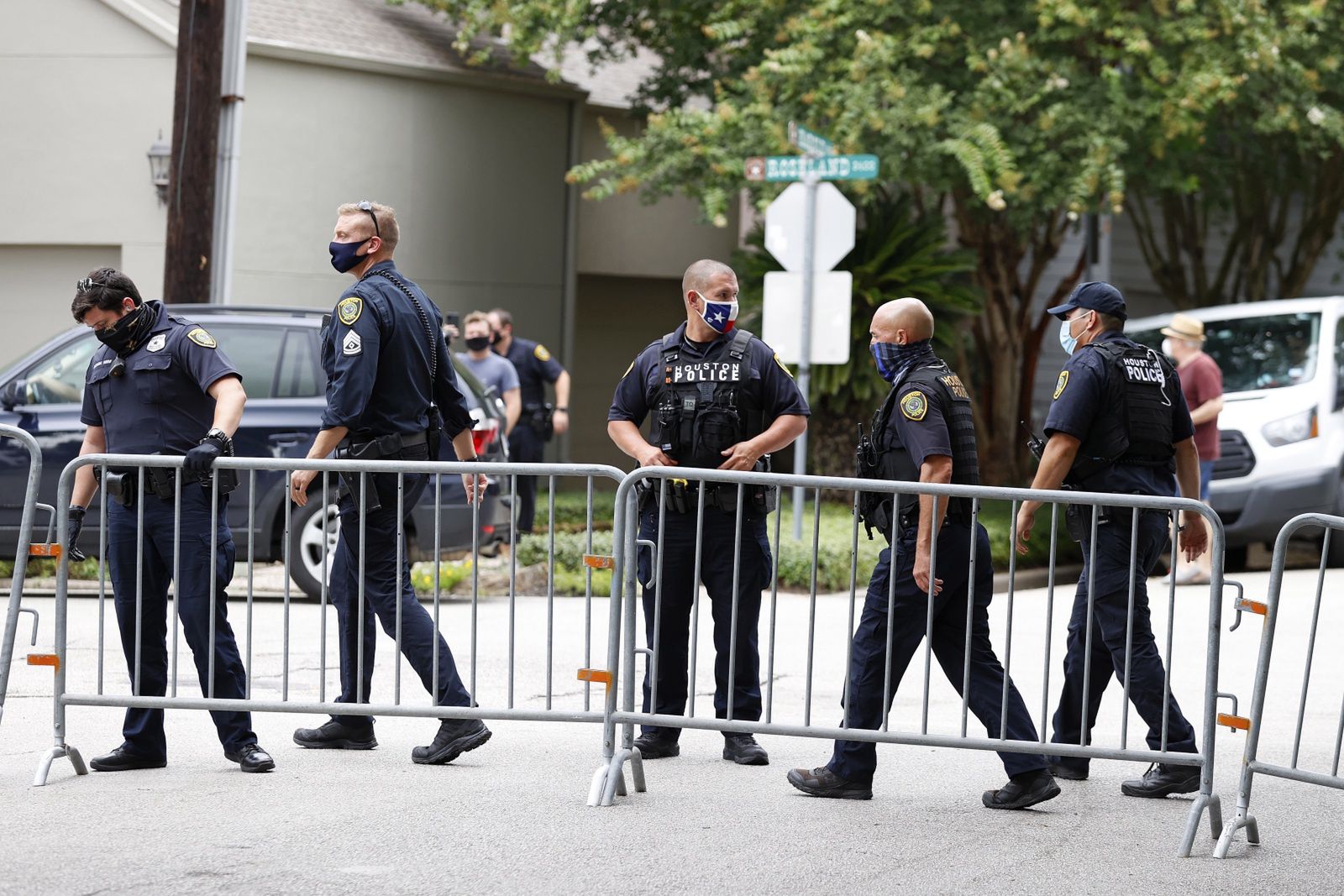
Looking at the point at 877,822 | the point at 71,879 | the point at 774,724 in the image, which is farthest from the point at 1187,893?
the point at 71,879

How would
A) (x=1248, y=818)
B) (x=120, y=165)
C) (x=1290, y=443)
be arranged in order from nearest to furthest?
1. (x=1248, y=818)
2. (x=1290, y=443)
3. (x=120, y=165)

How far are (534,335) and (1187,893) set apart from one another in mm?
15414

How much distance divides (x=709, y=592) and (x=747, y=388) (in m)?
0.76

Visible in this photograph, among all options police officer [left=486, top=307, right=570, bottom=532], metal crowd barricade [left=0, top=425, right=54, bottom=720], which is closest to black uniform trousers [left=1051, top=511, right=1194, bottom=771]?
metal crowd barricade [left=0, top=425, right=54, bottom=720]

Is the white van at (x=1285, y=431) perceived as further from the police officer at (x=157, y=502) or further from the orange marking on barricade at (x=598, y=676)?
the police officer at (x=157, y=502)

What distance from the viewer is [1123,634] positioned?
615 centimetres

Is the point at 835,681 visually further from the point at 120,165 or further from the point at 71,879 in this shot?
the point at 120,165

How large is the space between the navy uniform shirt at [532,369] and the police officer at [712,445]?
23.9ft

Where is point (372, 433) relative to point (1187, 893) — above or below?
above

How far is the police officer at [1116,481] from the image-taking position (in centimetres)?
613

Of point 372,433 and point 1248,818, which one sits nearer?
point 1248,818

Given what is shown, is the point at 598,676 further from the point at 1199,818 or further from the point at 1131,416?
the point at 1131,416

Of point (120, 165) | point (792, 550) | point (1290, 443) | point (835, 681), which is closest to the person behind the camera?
point (835, 681)

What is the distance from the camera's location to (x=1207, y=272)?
80.0ft
